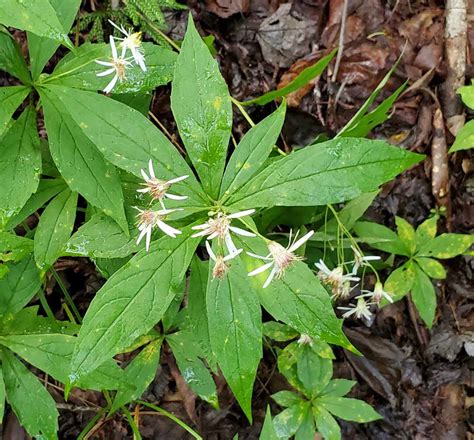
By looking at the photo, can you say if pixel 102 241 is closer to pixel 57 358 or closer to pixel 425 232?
pixel 57 358

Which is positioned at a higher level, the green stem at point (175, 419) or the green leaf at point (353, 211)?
the green leaf at point (353, 211)

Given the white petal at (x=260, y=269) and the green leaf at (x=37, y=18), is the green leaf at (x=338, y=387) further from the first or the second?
the green leaf at (x=37, y=18)

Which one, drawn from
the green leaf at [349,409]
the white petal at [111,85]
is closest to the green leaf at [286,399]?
the green leaf at [349,409]

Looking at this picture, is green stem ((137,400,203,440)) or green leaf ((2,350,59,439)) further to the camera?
green stem ((137,400,203,440))

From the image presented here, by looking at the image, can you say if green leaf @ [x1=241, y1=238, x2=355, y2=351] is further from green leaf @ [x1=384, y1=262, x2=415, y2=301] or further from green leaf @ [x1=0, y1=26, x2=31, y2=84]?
green leaf @ [x1=384, y1=262, x2=415, y2=301]

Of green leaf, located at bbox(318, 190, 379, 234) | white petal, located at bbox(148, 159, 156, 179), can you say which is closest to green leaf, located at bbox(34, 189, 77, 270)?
white petal, located at bbox(148, 159, 156, 179)

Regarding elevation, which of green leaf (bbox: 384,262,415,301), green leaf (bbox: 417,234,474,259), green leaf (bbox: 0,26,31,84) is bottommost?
green leaf (bbox: 384,262,415,301)

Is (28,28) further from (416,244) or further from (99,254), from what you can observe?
(416,244)
